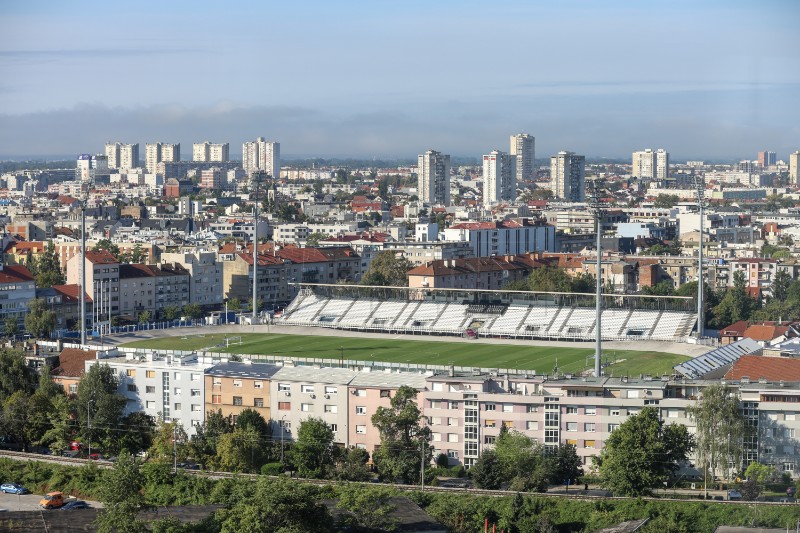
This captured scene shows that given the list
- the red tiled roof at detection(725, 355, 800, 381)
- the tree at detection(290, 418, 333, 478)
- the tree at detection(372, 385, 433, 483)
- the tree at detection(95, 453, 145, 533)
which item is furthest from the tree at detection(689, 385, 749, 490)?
the tree at detection(95, 453, 145, 533)

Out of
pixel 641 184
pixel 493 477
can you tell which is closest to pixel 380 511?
pixel 493 477

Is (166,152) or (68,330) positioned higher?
(166,152)

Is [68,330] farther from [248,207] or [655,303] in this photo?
[248,207]

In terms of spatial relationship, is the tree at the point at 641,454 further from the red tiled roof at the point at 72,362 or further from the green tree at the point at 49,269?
the green tree at the point at 49,269

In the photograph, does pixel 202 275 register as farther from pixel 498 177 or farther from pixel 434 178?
pixel 498 177

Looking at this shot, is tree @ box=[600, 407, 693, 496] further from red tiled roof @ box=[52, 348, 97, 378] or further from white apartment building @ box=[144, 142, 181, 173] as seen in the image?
white apartment building @ box=[144, 142, 181, 173]

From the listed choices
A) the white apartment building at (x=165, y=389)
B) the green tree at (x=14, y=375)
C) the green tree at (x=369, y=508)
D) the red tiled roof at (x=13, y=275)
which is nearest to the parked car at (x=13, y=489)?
the white apartment building at (x=165, y=389)
